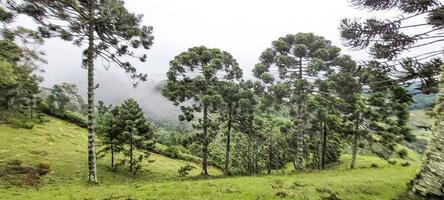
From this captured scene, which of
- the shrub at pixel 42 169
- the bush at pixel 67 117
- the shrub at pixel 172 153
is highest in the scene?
the bush at pixel 67 117

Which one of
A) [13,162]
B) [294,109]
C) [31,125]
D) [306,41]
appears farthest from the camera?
[31,125]

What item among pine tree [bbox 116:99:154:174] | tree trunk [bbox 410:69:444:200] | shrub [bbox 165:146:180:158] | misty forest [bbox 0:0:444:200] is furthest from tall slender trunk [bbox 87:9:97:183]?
shrub [bbox 165:146:180:158]

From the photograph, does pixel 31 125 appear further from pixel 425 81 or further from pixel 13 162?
pixel 425 81

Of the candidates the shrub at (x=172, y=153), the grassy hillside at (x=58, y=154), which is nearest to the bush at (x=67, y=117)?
the grassy hillside at (x=58, y=154)

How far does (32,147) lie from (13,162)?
10.4m

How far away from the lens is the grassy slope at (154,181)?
18.9 meters

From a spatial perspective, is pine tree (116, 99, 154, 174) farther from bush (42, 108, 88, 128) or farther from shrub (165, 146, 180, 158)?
bush (42, 108, 88, 128)

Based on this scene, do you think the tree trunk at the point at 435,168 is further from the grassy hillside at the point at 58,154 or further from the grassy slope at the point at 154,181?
the grassy hillside at the point at 58,154

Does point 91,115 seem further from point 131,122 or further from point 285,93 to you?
point 285,93

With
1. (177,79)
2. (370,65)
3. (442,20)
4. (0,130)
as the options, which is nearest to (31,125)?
(0,130)

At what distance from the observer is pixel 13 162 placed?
35219 millimetres

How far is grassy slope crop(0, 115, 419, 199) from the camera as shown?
62.0ft

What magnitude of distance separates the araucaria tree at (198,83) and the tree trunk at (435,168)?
2391cm

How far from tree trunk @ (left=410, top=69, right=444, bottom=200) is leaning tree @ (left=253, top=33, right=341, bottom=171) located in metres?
21.5
